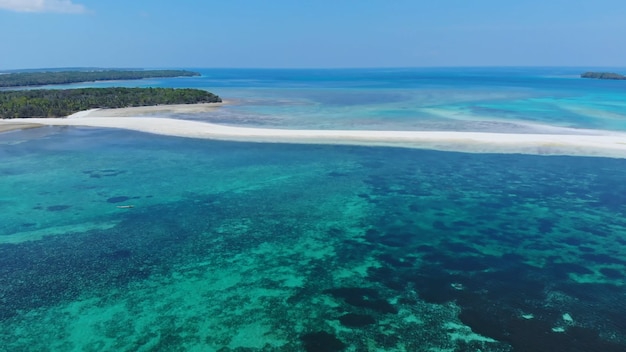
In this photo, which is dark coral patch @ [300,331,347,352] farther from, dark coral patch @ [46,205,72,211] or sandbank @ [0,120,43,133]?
sandbank @ [0,120,43,133]

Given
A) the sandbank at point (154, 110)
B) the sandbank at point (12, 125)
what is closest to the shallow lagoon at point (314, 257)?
the sandbank at point (12, 125)

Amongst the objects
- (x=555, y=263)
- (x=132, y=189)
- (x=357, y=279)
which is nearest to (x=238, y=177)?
(x=132, y=189)

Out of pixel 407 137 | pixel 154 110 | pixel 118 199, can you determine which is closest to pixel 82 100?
pixel 154 110

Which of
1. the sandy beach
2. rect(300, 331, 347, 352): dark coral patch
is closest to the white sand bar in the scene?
the sandy beach

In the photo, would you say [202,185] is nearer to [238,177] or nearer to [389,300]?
[238,177]

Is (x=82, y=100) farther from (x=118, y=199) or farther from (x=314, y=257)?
(x=314, y=257)
